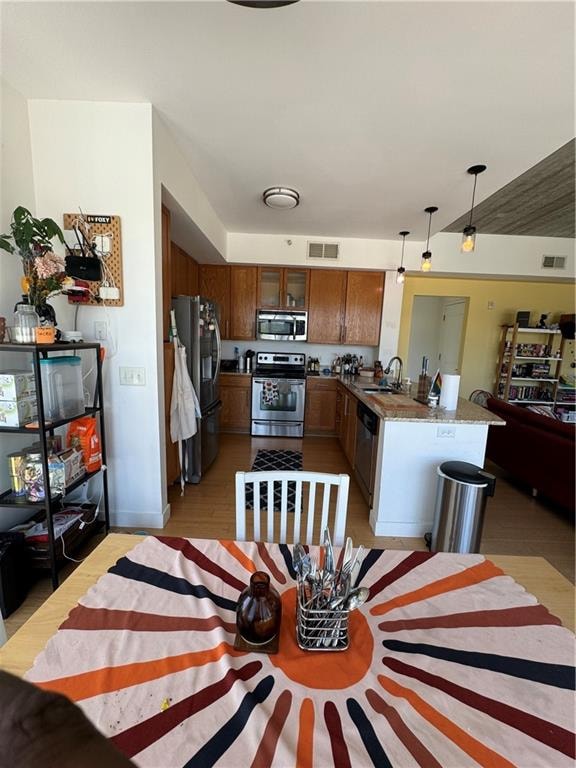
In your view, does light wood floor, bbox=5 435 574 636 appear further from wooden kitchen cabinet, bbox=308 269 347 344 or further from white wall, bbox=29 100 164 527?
wooden kitchen cabinet, bbox=308 269 347 344

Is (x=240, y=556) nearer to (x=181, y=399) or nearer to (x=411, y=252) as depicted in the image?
(x=181, y=399)

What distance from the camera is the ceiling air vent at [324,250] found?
165 inches

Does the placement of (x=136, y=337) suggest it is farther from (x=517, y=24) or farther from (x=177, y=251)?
(x=517, y=24)

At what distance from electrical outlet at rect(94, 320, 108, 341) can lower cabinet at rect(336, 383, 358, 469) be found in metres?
2.29

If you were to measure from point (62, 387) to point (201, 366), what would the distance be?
1.27m

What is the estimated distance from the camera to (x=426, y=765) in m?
0.50

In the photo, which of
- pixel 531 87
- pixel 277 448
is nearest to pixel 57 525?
pixel 277 448

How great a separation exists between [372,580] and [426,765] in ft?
1.31

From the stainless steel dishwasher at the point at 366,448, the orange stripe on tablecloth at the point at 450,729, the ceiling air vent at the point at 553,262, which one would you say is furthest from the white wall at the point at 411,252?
the orange stripe on tablecloth at the point at 450,729

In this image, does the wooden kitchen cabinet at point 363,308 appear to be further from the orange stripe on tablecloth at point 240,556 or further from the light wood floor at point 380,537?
the orange stripe on tablecloth at point 240,556

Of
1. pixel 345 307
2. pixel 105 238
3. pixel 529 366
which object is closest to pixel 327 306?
pixel 345 307

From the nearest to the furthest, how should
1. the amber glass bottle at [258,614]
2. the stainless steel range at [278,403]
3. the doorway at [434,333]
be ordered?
1. the amber glass bottle at [258,614]
2. the stainless steel range at [278,403]
3. the doorway at [434,333]

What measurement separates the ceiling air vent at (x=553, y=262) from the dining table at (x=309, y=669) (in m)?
4.81

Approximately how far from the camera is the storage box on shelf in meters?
5.02
